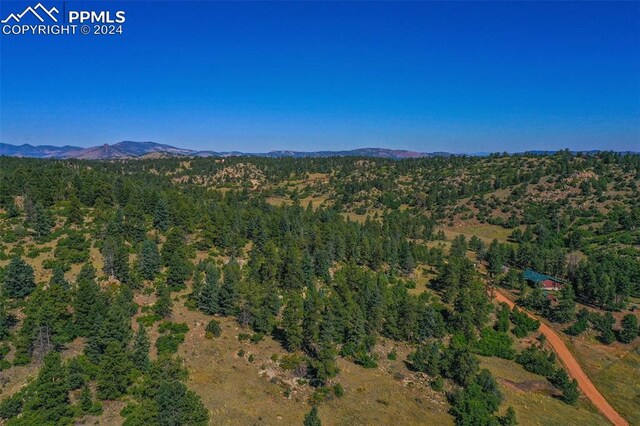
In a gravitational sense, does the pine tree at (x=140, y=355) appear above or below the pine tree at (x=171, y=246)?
below

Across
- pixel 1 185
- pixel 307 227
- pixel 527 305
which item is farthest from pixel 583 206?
pixel 1 185

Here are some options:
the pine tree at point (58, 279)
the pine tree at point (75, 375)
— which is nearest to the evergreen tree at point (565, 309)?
the pine tree at point (75, 375)

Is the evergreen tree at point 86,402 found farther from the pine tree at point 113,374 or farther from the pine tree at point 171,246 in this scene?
the pine tree at point 171,246

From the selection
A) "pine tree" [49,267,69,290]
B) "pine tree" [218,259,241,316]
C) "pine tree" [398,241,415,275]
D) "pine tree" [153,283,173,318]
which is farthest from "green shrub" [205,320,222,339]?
"pine tree" [398,241,415,275]

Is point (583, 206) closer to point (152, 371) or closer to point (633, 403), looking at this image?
point (633, 403)

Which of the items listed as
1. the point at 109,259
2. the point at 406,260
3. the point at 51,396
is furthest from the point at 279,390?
the point at 406,260

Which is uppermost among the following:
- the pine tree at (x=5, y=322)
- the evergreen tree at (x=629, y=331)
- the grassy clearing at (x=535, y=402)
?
the pine tree at (x=5, y=322)
